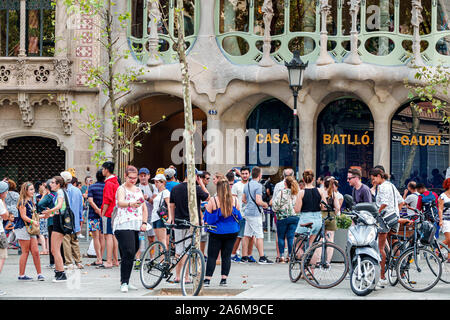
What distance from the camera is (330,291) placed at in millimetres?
12453

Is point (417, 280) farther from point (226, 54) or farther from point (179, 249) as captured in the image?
point (226, 54)

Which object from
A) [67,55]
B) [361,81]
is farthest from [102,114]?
[361,81]

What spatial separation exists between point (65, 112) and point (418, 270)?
16.1 meters

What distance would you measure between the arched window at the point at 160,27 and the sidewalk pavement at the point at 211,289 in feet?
37.9

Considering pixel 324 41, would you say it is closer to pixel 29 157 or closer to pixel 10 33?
pixel 10 33

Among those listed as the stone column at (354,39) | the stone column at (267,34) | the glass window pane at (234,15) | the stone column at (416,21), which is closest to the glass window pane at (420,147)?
the stone column at (416,21)

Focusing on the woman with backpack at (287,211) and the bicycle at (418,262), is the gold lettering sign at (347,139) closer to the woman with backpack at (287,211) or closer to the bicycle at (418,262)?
the woman with backpack at (287,211)

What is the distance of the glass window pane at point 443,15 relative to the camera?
82.8 feet

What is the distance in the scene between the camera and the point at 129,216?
40.2 feet

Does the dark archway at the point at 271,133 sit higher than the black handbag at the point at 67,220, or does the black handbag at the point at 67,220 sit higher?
the dark archway at the point at 271,133

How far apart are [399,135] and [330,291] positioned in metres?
14.4

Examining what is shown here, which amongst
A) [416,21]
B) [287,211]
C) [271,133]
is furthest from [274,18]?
[287,211]

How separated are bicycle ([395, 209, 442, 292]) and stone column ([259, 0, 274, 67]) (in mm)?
13090

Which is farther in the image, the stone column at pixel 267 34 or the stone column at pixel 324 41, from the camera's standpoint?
the stone column at pixel 267 34
